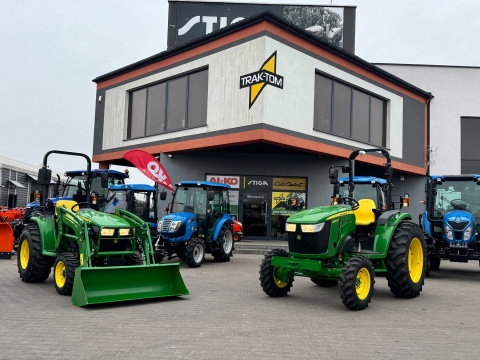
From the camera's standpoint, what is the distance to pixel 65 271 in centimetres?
755

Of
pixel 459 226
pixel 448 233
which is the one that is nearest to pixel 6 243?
pixel 448 233

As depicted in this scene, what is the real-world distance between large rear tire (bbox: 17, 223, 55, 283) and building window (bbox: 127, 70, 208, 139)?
33.6 ft

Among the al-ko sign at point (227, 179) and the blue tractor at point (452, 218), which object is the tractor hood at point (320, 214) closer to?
the blue tractor at point (452, 218)

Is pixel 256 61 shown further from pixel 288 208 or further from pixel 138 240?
pixel 138 240

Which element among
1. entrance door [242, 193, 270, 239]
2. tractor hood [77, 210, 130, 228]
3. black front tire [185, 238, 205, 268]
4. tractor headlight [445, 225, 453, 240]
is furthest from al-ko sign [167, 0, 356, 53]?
tractor hood [77, 210, 130, 228]

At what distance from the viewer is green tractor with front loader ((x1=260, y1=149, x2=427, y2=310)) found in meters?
7.11

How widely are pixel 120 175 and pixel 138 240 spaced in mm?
6755

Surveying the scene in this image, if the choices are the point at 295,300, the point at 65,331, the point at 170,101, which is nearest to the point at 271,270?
the point at 295,300

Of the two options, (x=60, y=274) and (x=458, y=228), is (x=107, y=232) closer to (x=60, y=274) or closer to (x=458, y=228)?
(x=60, y=274)

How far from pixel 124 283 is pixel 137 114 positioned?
1508cm

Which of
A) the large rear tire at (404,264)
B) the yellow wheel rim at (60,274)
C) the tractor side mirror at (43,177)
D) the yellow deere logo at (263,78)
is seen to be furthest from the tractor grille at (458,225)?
the tractor side mirror at (43,177)

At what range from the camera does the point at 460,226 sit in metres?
10.4

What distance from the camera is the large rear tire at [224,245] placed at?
13016 mm

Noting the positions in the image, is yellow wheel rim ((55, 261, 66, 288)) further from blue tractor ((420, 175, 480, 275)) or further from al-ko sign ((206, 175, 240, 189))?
al-ko sign ((206, 175, 240, 189))
